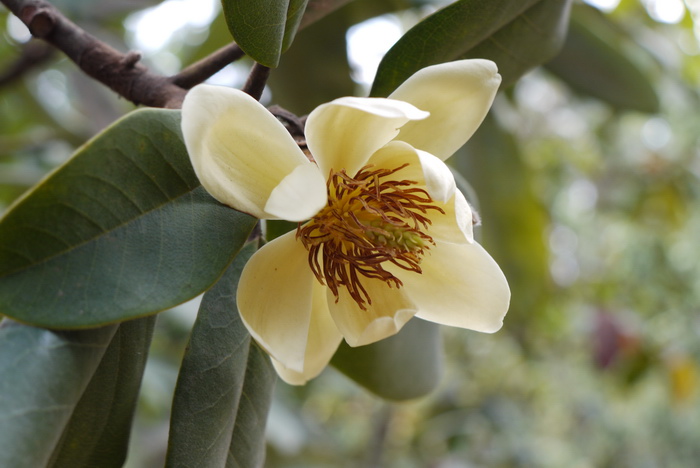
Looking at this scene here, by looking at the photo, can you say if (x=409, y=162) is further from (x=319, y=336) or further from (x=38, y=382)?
(x=38, y=382)

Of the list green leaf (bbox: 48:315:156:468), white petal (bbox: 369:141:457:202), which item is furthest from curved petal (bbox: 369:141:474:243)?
green leaf (bbox: 48:315:156:468)

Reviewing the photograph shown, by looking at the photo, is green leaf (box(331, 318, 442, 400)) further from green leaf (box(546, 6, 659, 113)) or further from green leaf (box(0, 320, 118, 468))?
green leaf (box(546, 6, 659, 113))

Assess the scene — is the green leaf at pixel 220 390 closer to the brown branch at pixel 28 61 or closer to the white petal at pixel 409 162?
the white petal at pixel 409 162

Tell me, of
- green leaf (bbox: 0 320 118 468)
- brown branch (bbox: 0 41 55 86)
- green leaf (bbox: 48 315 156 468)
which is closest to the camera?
green leaf (bbox: 0 320 118 468)

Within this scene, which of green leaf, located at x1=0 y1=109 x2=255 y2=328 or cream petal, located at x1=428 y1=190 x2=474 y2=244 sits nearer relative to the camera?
green leaf, located at x1=0 y1=109 x2=255 y2=328

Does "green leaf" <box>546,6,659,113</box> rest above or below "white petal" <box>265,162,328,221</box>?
below

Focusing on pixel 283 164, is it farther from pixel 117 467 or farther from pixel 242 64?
pixel 242 64

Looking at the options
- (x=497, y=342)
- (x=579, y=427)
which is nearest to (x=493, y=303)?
(x=497, y=342)
